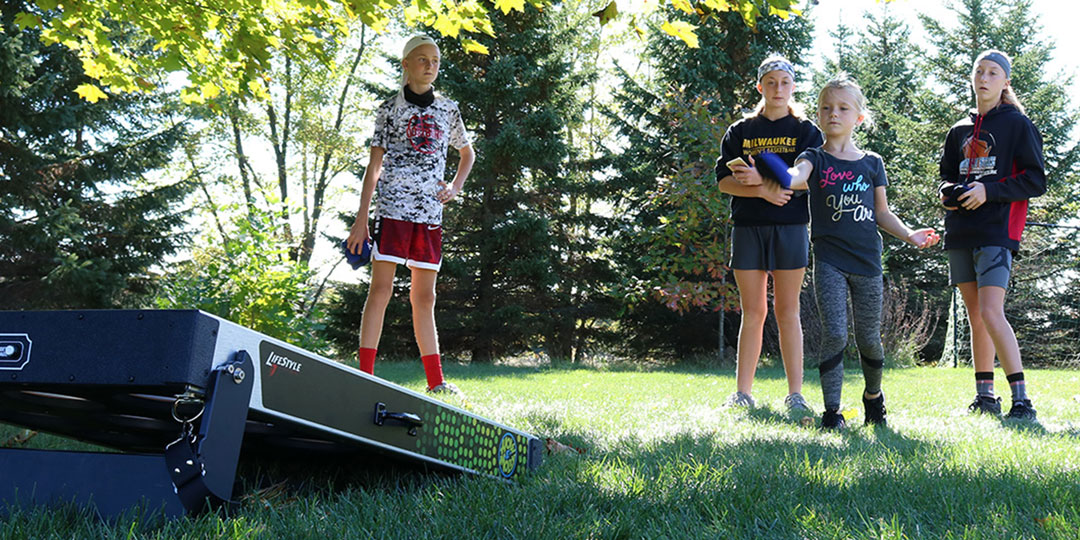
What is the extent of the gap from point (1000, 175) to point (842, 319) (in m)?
1.46

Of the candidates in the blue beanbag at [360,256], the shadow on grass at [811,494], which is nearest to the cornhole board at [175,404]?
the shadow on grass at [811,494]

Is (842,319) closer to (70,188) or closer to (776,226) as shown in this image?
(776,226)

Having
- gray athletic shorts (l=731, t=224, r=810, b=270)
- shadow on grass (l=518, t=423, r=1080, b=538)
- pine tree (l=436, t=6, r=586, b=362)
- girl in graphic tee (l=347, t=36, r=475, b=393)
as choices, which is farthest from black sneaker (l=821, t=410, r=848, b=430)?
pine tree (l=436, t=6, r=586, b=362)

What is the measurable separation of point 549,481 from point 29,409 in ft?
4.29

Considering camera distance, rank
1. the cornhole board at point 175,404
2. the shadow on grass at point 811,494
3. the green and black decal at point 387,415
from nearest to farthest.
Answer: the cornhole board at point 175,404 < the green and black decal at point 387,415 < the shadow on grass at point 811,494

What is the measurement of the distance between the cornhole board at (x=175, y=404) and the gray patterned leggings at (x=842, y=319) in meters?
2.30

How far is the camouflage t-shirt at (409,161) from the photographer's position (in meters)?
4.26

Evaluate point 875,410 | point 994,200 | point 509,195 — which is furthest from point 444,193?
point 509,195

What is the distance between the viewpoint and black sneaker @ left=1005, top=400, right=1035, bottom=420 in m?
4.05

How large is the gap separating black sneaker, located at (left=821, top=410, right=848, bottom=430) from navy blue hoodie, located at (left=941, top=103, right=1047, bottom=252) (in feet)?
4.98

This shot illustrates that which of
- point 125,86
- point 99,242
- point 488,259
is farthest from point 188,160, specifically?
point 125,86

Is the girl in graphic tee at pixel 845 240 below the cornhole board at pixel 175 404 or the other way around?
the other way around

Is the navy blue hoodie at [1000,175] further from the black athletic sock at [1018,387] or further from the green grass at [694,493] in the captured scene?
the green grass at [694,493]

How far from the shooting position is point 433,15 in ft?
16.4
